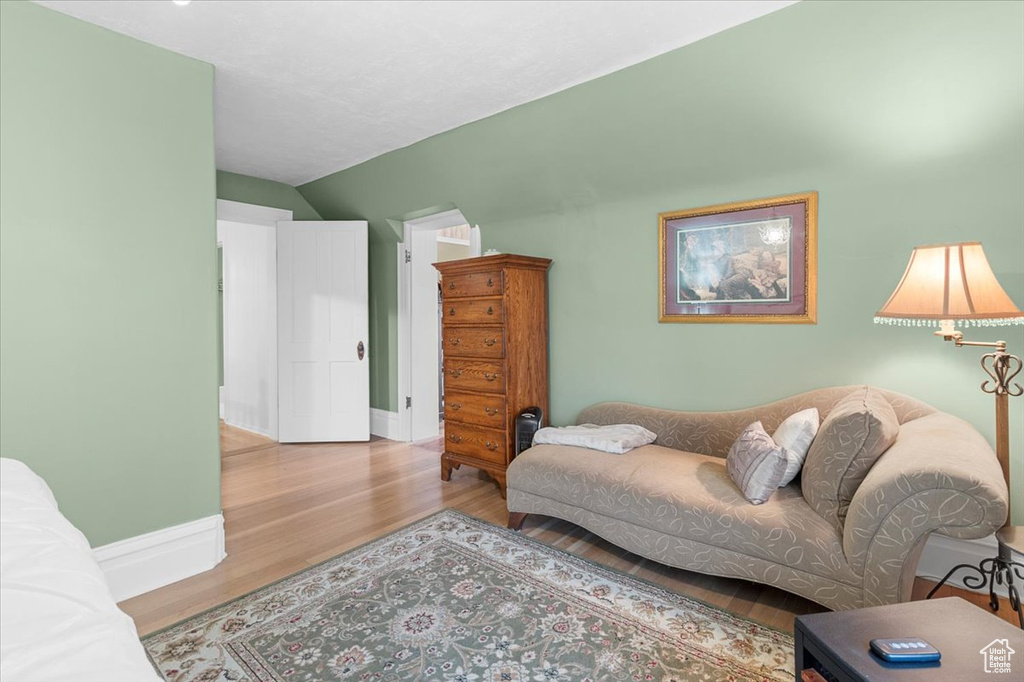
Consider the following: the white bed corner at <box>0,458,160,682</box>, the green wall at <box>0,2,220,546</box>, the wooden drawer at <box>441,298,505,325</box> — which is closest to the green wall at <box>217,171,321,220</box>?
the green wall at <box>0,2,220,546</box>

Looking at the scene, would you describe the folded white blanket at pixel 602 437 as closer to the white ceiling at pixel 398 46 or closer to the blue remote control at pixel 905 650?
the blue remote control at pixel 905 650

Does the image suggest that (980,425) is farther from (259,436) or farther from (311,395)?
(259,436)

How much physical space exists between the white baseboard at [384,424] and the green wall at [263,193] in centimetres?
213

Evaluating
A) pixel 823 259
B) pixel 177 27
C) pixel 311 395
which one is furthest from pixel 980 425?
pixel 311 395

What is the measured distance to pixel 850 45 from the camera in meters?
2.11

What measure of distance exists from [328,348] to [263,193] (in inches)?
62.3

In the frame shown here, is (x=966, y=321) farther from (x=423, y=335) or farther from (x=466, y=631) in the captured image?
(x=423, y=335)

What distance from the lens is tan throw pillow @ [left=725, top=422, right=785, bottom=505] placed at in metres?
2.07

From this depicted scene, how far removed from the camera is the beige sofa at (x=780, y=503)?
1.59 metres

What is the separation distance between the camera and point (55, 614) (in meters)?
0.82

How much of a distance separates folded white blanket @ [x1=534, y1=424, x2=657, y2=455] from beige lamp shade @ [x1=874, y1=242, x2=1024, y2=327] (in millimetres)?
1386

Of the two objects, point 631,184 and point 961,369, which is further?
point 631,184

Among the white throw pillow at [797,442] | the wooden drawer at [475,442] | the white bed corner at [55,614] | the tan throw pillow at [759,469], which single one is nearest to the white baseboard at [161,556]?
the white bed corner at [55,614]

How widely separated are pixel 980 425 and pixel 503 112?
2.94 metres
